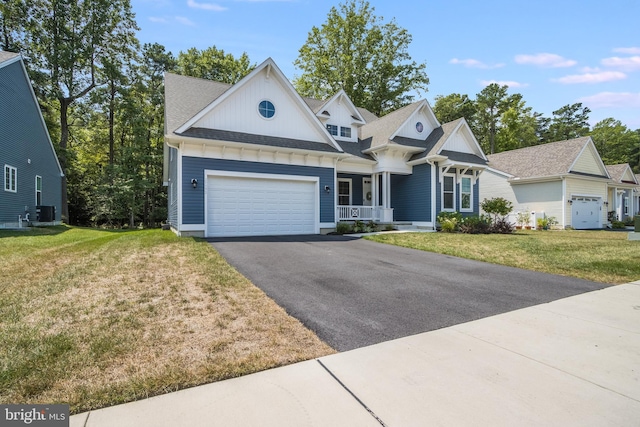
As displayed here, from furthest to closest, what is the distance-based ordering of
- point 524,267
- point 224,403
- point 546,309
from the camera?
point 524,267
point 546,309
point 224,403

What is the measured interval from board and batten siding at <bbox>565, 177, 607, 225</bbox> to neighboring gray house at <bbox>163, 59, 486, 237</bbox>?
7.70 metres

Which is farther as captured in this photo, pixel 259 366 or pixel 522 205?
pixel 522 205

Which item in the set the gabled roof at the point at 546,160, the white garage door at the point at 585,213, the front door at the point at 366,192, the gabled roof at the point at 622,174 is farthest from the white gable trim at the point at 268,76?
the gabled roof at the point at 622,174

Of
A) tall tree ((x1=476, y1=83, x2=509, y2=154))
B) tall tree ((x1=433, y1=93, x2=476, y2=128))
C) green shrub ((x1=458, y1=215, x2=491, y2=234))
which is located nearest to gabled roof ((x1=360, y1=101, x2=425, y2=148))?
green shrub ((x1=458, y1=215, x2=491, y2=234))

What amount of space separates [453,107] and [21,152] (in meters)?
41.9

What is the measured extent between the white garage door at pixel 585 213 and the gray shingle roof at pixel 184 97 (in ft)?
74.6

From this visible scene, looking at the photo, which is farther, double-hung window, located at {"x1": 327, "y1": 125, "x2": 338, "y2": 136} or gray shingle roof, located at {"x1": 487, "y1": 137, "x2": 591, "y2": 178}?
gray shingle roof, located at {"x1": 487, "y1": 137, "x2": 591, "y2": 178}

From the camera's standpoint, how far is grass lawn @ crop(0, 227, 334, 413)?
242 centimetres

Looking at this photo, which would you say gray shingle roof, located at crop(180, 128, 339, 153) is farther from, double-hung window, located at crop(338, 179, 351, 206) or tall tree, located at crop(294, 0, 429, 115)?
tall tree, located at crop(294, 0, 429, 115)

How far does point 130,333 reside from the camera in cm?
336

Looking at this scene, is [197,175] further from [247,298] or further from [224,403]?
[224,403]

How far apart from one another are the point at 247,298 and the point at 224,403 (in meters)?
2.46

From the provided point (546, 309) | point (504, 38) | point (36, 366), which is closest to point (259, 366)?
point (36, 366)

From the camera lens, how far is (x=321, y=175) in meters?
14.1
